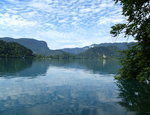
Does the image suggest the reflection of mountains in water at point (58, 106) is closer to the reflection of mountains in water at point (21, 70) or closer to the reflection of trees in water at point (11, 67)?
the reflection of mountains in water at point (21, 70)

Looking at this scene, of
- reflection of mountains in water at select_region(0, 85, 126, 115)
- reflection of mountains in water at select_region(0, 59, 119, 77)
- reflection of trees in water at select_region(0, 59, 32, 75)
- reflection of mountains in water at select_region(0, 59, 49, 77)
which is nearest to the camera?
reflection of mountains in water at select_region(0, 85, 126, 115)

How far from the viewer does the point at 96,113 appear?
19.9 metres

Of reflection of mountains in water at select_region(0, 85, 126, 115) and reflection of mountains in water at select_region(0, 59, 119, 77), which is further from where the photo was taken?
reflection of mountains in water at select_region(0, 59, 119, 77)

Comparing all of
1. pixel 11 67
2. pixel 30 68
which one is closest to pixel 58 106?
pixel 30 68

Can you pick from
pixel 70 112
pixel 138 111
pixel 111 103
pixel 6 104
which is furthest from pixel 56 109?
Answer: pixel 138 111

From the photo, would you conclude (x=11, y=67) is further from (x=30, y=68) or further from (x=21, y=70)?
(x=21, y=70)

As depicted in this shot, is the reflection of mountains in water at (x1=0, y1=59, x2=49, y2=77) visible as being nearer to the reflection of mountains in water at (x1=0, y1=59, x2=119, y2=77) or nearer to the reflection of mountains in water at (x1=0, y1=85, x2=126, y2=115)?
the reflection of mountains in water at (x1=0, y1=59, x2=119, y2=77)

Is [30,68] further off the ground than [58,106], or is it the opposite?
[30,68]

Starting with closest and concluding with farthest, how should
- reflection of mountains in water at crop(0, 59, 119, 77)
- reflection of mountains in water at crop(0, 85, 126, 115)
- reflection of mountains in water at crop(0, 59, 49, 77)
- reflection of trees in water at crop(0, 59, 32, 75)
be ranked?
reflection of mountains in water at crop(0, 85, 126, 115) < reflection of mountains in water at crop(0, 59, 49, 77) < reflection of mountains in water at crop(0, 59, 119, 77) < reflection of trees in water at crop(0, 59, 32, 75)

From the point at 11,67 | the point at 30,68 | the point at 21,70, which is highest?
the point at 11,67

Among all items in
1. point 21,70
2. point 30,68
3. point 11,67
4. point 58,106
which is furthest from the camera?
point 30,68

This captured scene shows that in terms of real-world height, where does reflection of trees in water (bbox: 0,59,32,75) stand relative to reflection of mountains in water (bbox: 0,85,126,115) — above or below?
above

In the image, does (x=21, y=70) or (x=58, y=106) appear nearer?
(x=58, y=106)

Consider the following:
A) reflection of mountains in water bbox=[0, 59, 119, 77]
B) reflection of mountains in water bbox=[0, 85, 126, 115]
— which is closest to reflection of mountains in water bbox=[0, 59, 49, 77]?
reflection of mountains in water bbox=[0, 59, 119, 77]
